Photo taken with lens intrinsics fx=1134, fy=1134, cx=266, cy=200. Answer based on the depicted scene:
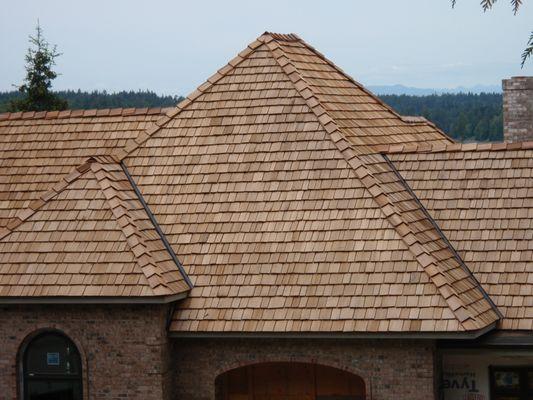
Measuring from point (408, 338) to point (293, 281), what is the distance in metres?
2.01

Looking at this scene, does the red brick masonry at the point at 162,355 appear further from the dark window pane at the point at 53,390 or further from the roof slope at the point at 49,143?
the roof slope at the point at 49,143

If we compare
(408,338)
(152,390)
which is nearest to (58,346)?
(152,390)

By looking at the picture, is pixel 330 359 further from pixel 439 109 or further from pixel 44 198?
pixel 439 109

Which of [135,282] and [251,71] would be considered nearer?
[135,282]

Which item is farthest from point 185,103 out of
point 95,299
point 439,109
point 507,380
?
point 439,109

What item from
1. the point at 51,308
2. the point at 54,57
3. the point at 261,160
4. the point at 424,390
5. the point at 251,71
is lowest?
the point at 424,390

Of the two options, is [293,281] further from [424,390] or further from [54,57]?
[54,57]

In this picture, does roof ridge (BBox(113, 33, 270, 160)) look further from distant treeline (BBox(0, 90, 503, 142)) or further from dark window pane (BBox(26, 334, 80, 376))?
distant treeline (BBox(0, 90, 503, 142))

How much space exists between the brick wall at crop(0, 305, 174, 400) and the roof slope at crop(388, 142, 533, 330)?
15.8ft

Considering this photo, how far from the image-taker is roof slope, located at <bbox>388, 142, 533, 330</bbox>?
1672cm

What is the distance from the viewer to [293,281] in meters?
16.7

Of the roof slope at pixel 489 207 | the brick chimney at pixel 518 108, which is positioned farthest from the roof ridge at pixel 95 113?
the brick chimney at pixel 518 108

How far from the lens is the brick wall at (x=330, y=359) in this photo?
52.4 feet

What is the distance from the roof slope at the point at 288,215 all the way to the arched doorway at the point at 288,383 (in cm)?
118
